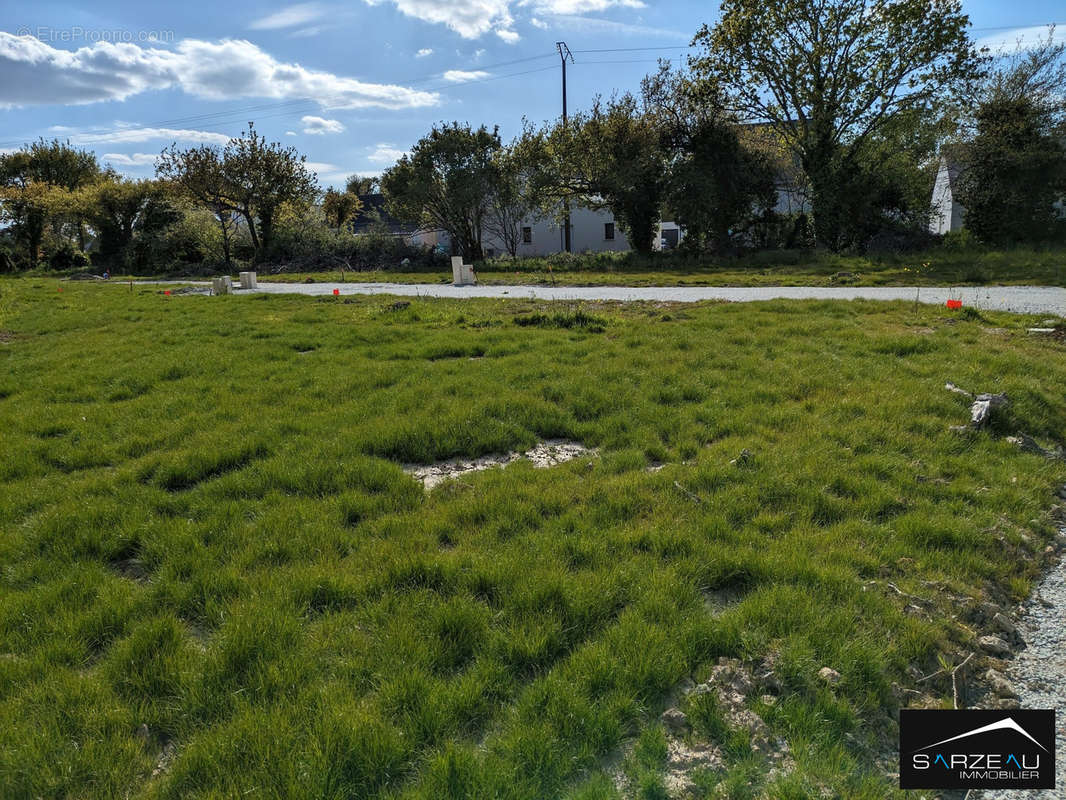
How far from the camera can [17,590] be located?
10.4ft

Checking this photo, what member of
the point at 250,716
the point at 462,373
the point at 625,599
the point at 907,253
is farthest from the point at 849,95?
the point at 250,716

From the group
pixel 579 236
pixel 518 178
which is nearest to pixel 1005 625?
pixel 518 178

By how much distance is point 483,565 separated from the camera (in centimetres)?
328

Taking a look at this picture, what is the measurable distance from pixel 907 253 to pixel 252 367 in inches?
854

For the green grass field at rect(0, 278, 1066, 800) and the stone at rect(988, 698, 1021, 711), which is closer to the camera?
the green grass field at rect(0, 278, 1066, 800)

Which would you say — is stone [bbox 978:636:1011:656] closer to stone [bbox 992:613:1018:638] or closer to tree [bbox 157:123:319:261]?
stone [bbox 992:613:1018:638]

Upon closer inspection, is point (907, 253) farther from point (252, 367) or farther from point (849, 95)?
point (252, 367)

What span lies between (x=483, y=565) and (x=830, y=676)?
171 centimetres

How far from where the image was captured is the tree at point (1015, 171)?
20.2m

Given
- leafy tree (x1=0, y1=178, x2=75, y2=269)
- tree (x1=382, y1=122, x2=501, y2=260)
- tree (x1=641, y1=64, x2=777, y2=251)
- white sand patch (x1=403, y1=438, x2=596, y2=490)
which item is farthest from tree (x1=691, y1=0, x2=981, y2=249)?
leafy tree (x1=0, y1=178, x2=75, y2=269)

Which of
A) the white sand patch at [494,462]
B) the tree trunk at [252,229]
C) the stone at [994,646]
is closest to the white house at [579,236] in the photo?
the tree trunk at [252,229]

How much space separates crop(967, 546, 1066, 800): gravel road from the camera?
82.2 inches

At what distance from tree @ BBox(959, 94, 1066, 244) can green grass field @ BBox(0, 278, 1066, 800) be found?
59.1ft

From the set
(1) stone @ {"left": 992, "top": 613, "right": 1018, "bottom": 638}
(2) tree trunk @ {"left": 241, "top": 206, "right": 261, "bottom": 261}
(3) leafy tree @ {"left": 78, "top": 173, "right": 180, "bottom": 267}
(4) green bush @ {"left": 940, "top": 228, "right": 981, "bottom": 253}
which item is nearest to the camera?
(1) stone @ {"left": 992, "top": 613, "right": 1018, "bottom": 638}
